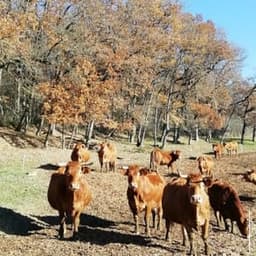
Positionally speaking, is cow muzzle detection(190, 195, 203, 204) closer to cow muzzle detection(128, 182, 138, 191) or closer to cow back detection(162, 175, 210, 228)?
cow back detection(162, 175, 210, 228)

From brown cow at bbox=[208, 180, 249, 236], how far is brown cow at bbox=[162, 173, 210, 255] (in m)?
2.03

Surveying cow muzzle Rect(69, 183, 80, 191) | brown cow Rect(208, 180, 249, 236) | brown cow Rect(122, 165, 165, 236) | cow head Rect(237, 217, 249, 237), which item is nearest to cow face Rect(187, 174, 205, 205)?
brown cow Rect(122, 165, 165, 236)

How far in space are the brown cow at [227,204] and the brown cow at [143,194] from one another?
1.63 meters

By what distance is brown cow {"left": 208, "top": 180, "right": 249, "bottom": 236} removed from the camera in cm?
1545

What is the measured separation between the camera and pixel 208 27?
55062mm

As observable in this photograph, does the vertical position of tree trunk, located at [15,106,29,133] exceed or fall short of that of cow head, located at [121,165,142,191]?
it exceeds it

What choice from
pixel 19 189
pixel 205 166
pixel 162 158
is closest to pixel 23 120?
pixel 162 158

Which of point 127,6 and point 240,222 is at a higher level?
point 127,6

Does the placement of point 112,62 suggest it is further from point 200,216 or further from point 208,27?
point 200,216

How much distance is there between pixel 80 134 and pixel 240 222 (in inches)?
1507

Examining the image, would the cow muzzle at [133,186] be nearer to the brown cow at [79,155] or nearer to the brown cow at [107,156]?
the brown cow at [79,155]

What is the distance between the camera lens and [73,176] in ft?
47.6

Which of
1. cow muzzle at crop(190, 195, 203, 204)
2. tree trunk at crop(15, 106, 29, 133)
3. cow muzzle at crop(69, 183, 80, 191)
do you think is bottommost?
cow muzzle at crop(69, 183, 80, 191)

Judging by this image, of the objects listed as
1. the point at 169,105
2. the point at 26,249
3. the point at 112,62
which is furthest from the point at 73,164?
the point at 169,105
